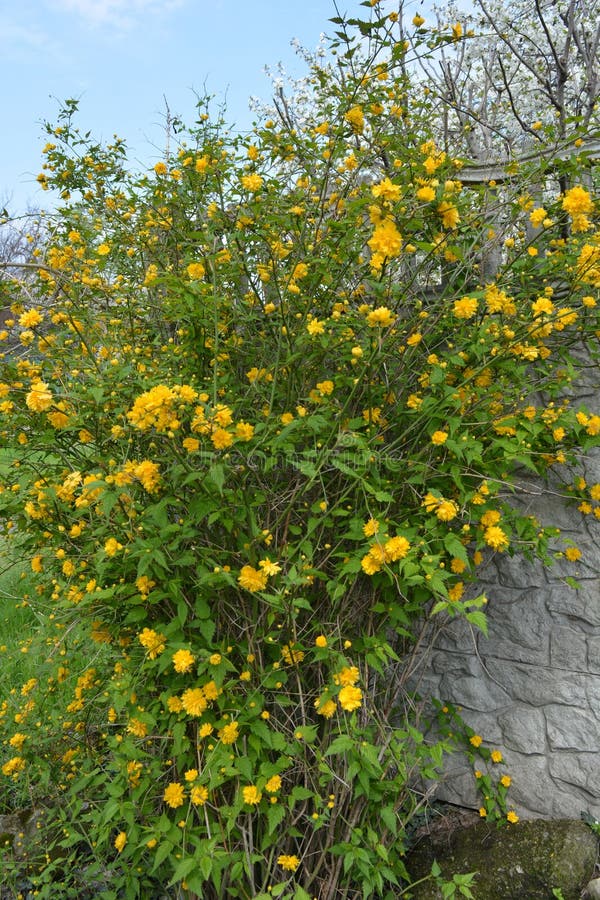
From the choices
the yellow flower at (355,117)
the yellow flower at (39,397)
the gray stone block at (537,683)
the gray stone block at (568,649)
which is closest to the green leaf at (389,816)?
the gray stone block at (537,683)

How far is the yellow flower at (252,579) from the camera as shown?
1.67 m

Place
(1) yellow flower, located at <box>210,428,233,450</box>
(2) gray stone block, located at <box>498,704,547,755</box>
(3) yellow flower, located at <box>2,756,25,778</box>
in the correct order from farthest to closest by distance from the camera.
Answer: (2) gray stone block, located at <box>498,704,547,755</box>
(3) yellow flower, located at <box>2,756,25,778</box>
(1) yellow flower, located at <box>210,428,233,450</box>

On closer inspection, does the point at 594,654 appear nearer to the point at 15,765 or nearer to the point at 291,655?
the point at 291,655

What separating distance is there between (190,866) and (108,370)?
1.31m

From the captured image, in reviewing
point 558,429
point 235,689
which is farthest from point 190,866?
point 558,429

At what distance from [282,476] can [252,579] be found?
450 mm

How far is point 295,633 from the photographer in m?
1.86

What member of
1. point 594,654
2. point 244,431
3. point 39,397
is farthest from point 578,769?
point 39,397

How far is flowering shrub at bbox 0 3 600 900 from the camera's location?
1.75 meters

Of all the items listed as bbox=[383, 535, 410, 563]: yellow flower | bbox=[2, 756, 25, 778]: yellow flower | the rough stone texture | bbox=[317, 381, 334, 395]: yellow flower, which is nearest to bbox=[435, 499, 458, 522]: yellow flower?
bbox=[383, 535, 410, 563]: yellow flower

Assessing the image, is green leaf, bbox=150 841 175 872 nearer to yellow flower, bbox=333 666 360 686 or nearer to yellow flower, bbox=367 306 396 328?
yellow flower, bbox=333 666 360 686

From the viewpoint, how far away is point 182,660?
1688 mm

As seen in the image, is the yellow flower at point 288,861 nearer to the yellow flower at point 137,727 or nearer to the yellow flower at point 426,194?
the yellow flower at point 137,727

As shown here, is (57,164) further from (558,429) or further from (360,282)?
(558,429)
